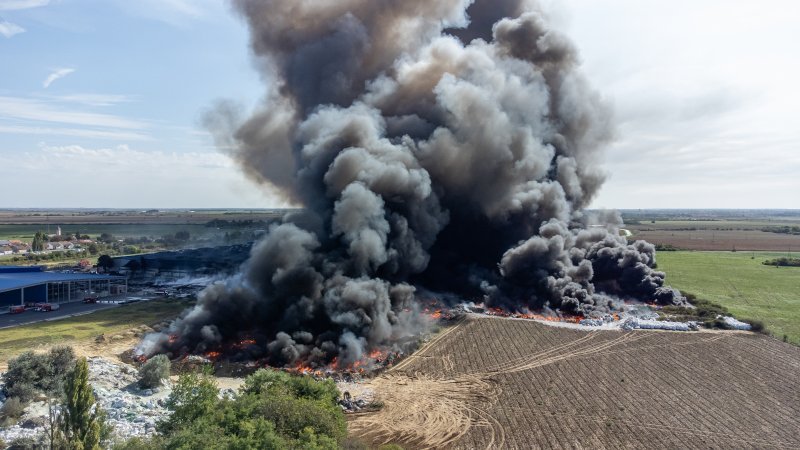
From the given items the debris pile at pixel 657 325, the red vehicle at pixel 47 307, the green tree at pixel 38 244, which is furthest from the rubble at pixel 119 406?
the green tree at pixel 38 244

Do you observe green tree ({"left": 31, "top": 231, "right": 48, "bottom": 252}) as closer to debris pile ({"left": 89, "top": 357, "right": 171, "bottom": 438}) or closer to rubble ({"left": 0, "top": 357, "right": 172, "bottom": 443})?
debris pile ({"left": 89, "top": 357, "right": 171, "bottom": 438})

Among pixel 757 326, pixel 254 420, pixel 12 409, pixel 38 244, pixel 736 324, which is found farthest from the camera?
→ pixel 38 244

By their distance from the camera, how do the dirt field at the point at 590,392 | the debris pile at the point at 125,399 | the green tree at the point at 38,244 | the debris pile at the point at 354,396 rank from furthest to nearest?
1. the green tree at the point at 38,244
2. the debris pile at the point at 354,396
3. the dirt field at the point at 590,392
4. the debris pile at the point at 125,399

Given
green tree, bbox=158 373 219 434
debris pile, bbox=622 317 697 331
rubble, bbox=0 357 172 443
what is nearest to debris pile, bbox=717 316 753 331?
debris pile, bbox=622 317 697 331

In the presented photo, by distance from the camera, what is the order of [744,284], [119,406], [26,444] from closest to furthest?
[26,444]
[119,406]
[744,284]

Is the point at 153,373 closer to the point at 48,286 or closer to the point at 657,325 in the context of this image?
the point at 48,286

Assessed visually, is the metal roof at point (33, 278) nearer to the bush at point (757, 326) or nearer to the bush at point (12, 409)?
the bush at point (12, 409)

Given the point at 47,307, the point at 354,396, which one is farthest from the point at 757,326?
the point at 47,307

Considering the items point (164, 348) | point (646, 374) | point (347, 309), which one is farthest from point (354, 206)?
point (646, 374)
